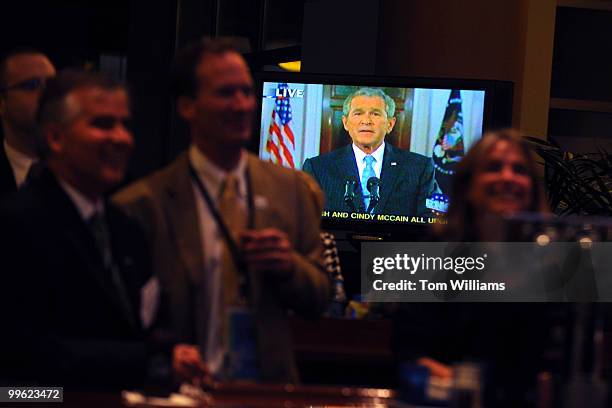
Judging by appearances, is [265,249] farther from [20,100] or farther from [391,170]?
[391,170]

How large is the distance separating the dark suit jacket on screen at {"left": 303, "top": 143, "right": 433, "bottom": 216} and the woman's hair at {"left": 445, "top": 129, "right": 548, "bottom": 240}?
4.23m

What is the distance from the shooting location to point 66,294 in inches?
82.4

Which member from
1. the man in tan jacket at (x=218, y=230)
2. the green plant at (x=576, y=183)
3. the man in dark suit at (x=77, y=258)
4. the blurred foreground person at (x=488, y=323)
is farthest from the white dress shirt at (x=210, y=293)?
the green plant at (x=576, y=183)

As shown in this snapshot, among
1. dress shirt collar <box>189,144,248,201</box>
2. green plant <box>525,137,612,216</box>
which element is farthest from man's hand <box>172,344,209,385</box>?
green plant <box>525,137,612,216</box>

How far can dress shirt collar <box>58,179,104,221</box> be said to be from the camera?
2145mm

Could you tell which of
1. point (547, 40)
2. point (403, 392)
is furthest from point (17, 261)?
point (547, 40)

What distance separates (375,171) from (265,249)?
4.57m

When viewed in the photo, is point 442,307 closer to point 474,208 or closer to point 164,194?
point 474,208

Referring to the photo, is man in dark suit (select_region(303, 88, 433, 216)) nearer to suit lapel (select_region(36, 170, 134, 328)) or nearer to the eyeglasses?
the eyeglasses

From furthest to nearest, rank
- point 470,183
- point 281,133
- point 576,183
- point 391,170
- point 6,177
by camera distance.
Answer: point 281,133 < point 391,170 < point 576,183 < point 6,177 < point 470,183

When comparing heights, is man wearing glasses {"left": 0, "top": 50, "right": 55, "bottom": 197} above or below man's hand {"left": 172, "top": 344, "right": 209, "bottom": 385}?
above

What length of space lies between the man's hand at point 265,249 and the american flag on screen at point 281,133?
186 inches

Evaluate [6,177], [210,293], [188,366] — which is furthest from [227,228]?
[6,177]

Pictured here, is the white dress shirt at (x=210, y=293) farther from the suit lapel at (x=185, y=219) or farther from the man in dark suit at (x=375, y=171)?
the man in dark suit at (x=375, y=171)
